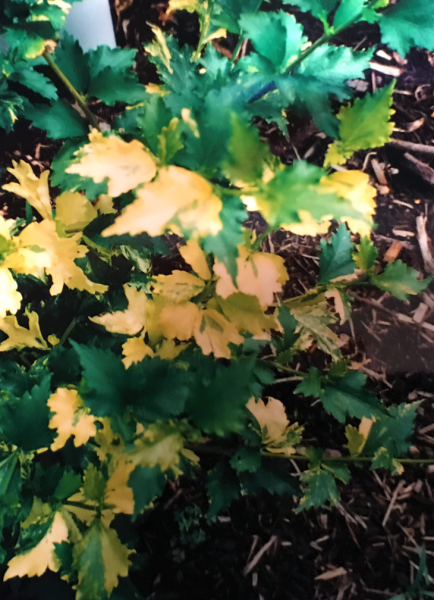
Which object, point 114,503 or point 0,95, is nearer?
point 114,503

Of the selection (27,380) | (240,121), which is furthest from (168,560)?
(240,121)

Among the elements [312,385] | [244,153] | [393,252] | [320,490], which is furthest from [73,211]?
[393,252]

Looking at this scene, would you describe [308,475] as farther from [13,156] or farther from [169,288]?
[13,156]

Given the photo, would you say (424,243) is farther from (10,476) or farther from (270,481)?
(10,476)

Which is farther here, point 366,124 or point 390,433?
point 390,433

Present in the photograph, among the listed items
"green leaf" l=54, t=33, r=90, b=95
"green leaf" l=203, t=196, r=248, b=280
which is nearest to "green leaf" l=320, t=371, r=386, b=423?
"green leaf" l=203, t=196, r=248, b=280

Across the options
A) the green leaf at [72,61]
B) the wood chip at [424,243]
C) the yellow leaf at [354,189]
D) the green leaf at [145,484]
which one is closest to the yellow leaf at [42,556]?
the green leaf at [145,484]
